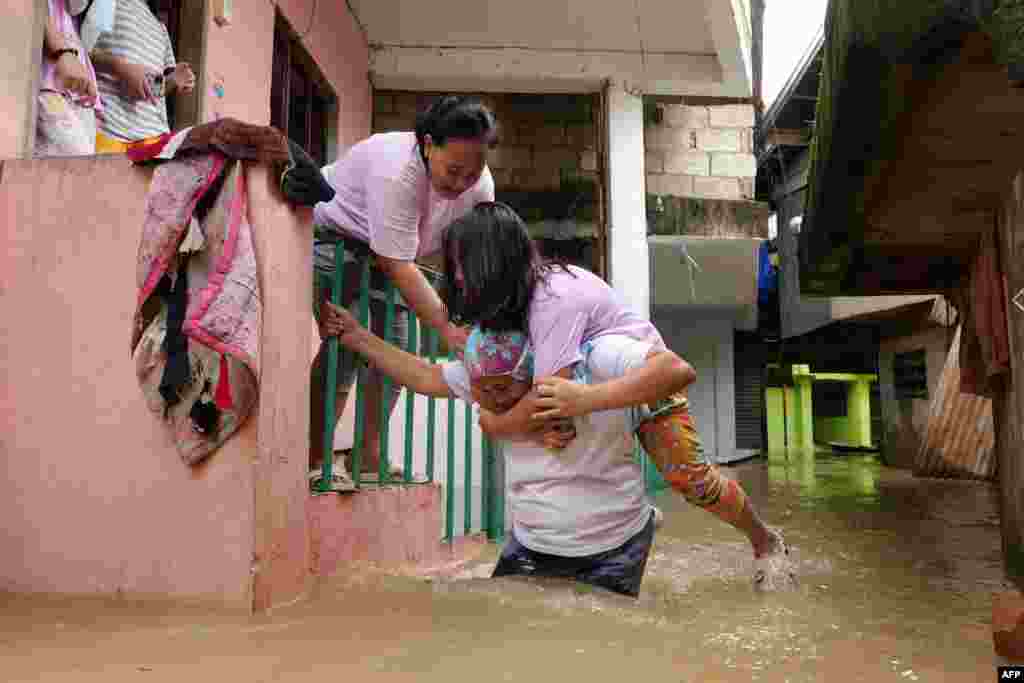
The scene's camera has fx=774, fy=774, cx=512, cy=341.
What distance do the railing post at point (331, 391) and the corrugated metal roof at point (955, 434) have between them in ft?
23.1

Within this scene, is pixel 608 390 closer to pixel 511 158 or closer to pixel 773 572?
pixel 773 572

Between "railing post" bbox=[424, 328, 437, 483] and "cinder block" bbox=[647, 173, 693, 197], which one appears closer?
"railing post" bbox=[424, 328, 437, 483]

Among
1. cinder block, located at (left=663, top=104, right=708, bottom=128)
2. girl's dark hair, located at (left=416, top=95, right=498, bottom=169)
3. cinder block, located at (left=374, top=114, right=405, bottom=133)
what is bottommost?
girl's dark hair, located at (left=416, top=95, right=498, bottom=169)

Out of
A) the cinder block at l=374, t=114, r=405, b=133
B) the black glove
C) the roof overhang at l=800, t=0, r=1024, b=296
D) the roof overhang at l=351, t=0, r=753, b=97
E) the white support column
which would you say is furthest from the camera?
the cinder block at l=374, t=114, r=405, b=133

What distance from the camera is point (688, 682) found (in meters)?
1.36

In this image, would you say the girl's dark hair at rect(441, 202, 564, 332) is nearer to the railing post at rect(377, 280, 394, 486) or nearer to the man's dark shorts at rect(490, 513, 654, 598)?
the man's dark shorts at rect(490, 513, 654, 598)

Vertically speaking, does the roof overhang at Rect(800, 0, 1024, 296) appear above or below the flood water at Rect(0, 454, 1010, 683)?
above

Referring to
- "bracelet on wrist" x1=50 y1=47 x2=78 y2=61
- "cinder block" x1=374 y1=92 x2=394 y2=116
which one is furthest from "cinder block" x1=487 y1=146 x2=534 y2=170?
"bracelet on wrist" x1=50 y1=47 x2=78 y2=61

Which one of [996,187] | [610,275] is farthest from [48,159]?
[610,275]

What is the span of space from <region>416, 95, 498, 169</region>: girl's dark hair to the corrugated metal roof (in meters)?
6.83

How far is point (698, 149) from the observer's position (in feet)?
26.6

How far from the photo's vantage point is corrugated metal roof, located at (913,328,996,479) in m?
7.71

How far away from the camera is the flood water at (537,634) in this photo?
1.42m

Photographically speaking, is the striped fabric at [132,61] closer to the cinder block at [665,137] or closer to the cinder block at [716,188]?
the cinder block at [665,137]
